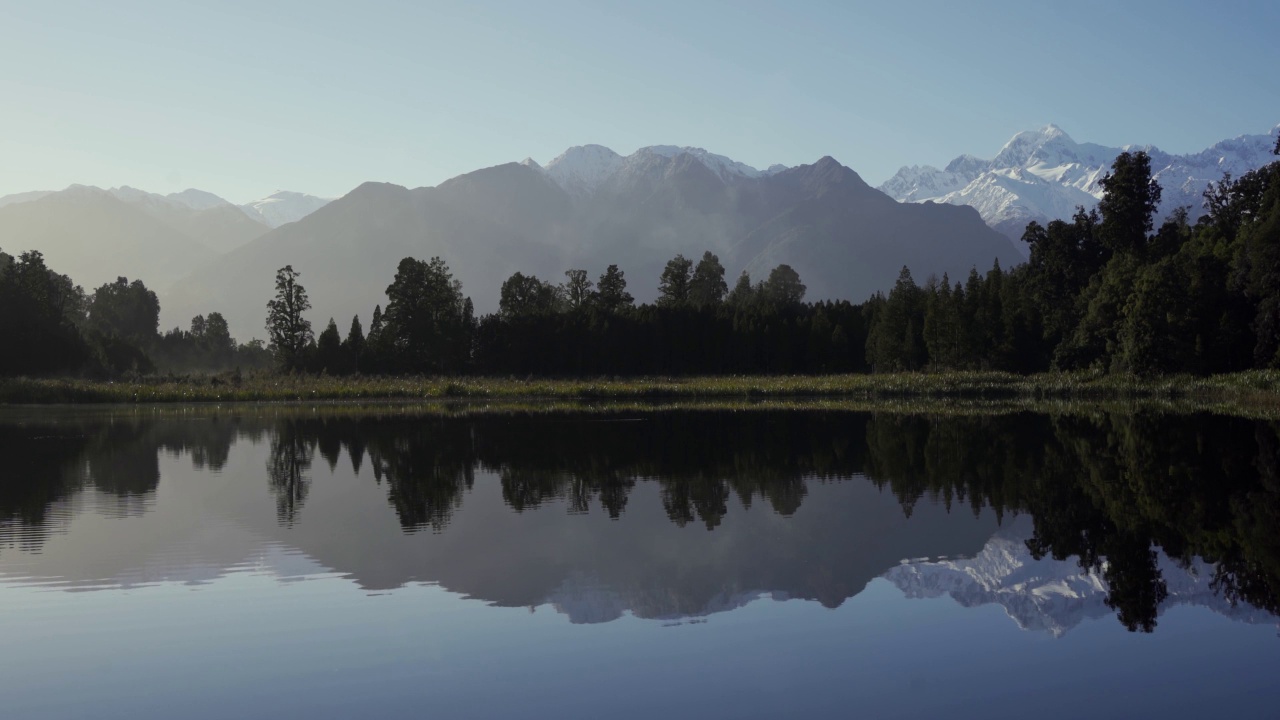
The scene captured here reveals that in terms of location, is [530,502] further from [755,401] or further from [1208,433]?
[755,401]

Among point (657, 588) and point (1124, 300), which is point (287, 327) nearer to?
point (1124, 300)

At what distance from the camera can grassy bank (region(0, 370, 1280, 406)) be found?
73438 millimetres

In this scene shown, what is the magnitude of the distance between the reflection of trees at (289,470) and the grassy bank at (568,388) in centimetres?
3555

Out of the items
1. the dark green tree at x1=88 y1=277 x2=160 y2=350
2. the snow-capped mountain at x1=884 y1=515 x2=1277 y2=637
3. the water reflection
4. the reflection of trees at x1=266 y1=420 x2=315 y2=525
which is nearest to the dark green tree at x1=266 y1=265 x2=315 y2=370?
the reflection of trees at x1=266 y1=420 x2=315 y2=525

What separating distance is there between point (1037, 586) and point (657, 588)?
5.15 meters

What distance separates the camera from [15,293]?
86.7 metres

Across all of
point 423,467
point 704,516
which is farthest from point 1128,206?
point 704,516

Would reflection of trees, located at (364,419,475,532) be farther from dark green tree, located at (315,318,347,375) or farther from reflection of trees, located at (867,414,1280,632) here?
dark green tree, located at (315,318,347,375)

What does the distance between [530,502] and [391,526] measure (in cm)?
351

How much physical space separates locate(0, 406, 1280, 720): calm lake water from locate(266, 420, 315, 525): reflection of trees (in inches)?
10.0

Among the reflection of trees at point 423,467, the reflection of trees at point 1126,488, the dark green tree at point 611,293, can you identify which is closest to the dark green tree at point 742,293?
the dark green tree at point 611,293

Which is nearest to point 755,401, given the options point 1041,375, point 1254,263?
point 1041,375

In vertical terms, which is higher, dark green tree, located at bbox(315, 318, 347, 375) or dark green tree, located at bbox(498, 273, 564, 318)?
dark green tree, located at bbox(498, 273, 564, 318)

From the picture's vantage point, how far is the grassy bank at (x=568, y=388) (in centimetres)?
7344
